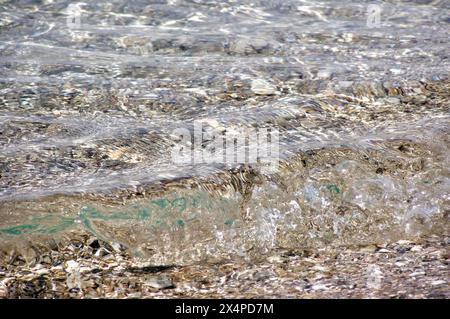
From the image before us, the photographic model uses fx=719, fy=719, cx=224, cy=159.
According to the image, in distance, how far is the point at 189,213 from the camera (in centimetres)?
394

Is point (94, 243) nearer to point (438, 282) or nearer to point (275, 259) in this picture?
point (275, 259)

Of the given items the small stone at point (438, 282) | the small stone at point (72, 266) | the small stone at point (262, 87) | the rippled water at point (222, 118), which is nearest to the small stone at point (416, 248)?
the rippled water at point (222, 118)

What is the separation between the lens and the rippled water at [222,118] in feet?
12.8

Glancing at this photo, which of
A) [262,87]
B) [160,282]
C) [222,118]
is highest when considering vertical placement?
[262,87]

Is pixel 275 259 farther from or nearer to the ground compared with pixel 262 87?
nearer to the ground

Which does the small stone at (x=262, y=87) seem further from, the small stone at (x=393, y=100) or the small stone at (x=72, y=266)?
the small stone at (x=72, y=266)

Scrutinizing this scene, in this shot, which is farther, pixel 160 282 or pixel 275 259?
pixel 275 259

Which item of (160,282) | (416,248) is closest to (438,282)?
(416,248)

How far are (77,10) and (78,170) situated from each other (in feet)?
11.2

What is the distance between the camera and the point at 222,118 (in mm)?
5035

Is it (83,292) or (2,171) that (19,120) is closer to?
(2,171)

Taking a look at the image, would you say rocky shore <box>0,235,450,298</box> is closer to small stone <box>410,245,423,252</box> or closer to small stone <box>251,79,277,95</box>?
small stone <box>410,245,423,252</box>

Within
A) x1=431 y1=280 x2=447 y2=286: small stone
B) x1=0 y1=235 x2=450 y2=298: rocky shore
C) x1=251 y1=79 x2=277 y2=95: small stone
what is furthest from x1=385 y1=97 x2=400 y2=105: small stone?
x1=431 y1=280 x2=447 y2=286: small stone
